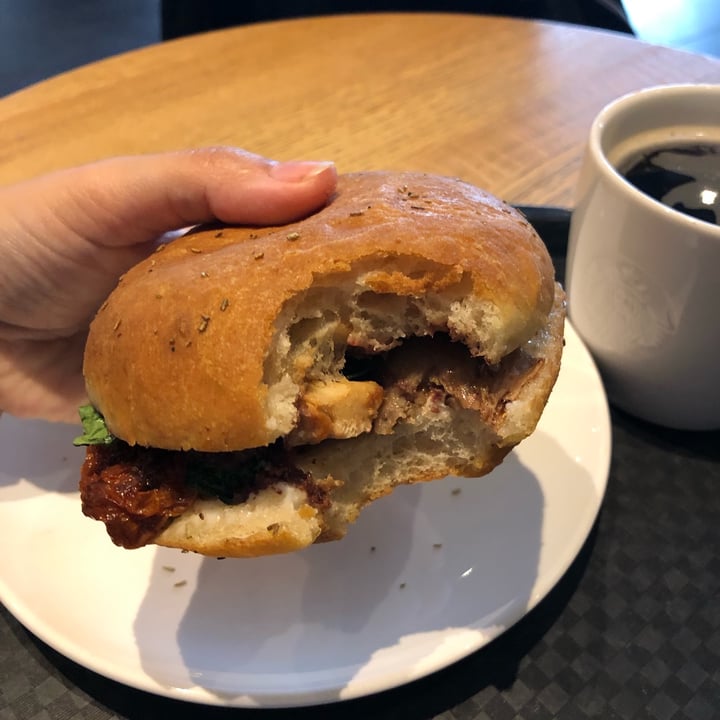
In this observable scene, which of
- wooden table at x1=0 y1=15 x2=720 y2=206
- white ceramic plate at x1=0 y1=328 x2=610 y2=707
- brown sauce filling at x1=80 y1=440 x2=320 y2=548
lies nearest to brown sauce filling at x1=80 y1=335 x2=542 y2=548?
brown sauce filling at x1=80 y1=440 x2=320 y2=548

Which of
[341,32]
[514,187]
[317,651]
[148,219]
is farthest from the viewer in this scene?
[341,32]

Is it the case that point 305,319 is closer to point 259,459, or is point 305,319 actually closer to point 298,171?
point 259,459

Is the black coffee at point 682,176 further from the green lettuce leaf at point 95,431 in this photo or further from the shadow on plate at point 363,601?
the green lettuce leaf at point 95,431

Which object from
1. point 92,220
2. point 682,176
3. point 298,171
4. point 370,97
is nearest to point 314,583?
point 298,171

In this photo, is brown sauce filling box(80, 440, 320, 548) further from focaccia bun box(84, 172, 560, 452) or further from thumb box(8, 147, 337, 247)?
thumb box(8, 147, 337, 247)

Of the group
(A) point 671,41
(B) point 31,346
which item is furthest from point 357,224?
(A) point 671,41

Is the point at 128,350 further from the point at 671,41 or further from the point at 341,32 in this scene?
the point at 671,41
